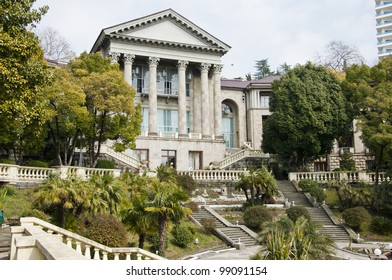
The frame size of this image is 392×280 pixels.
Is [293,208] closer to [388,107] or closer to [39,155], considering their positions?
[388,107]

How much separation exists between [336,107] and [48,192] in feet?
97.5

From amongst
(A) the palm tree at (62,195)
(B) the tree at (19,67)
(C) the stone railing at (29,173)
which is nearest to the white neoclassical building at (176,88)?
(C) the stone railing at (29,173)

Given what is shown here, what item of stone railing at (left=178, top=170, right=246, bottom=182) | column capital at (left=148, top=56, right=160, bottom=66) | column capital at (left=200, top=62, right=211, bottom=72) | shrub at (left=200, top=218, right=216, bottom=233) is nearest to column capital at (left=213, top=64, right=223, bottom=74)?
column capital at (left=200, top=62, right=211, bottom=72)

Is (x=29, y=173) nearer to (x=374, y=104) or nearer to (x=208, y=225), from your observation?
(x=208, y=225)

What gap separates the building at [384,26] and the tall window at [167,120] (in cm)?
6943

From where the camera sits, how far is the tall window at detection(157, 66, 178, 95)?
2002 inches

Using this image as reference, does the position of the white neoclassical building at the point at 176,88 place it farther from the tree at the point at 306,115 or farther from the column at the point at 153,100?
the tree at the point at 306,115

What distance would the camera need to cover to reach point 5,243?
55.8 ft

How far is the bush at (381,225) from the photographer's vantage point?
28953 millimetres

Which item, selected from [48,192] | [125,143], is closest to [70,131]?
[125,143]

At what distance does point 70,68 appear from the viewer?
3606 cm

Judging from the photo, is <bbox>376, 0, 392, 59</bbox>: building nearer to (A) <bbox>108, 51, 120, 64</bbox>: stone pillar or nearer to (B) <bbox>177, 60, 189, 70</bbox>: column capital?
(B) <bbox>177, 60, 189, 70</bbox>: column capital

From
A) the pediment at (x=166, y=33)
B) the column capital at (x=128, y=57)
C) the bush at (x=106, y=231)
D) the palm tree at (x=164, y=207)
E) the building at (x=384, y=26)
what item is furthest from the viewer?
the building at (x=384, y=26)

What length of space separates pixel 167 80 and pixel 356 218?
29228 mm
